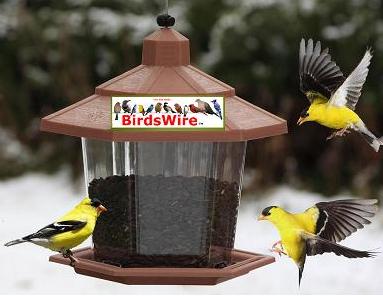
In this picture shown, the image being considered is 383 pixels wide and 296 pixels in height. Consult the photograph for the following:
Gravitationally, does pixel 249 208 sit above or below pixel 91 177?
below

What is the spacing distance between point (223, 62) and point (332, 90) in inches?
230

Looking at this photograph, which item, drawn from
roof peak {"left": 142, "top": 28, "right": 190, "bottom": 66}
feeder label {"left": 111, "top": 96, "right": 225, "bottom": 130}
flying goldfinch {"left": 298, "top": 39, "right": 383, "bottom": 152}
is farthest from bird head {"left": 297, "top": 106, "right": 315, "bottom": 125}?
roof peak {"left": 142, "top": 28, "right": 190, "bottom": 66}

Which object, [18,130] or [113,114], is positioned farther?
[18,130]

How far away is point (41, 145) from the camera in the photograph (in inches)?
408

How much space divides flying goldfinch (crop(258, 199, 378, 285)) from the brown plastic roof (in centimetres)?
31

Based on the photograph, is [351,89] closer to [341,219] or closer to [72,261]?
[341,219]

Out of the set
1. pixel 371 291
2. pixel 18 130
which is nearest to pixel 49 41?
pixel 18 130

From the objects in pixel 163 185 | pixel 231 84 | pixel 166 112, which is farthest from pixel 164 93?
pixel 231 84

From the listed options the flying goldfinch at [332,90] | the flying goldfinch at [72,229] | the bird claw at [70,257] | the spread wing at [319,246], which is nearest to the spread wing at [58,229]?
the flying goldfinch at [72,229]

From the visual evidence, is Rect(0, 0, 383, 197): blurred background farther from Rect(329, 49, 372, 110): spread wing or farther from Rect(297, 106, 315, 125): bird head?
Rect(297, 106, 315, 125): bird head

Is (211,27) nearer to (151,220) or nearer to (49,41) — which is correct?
(49,41)

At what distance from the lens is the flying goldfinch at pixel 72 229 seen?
357 cm

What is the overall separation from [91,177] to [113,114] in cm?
72

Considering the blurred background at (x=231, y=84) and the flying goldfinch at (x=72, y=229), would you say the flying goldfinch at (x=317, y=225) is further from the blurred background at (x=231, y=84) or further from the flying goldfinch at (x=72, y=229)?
the blurred background at (x=231, y=84)
